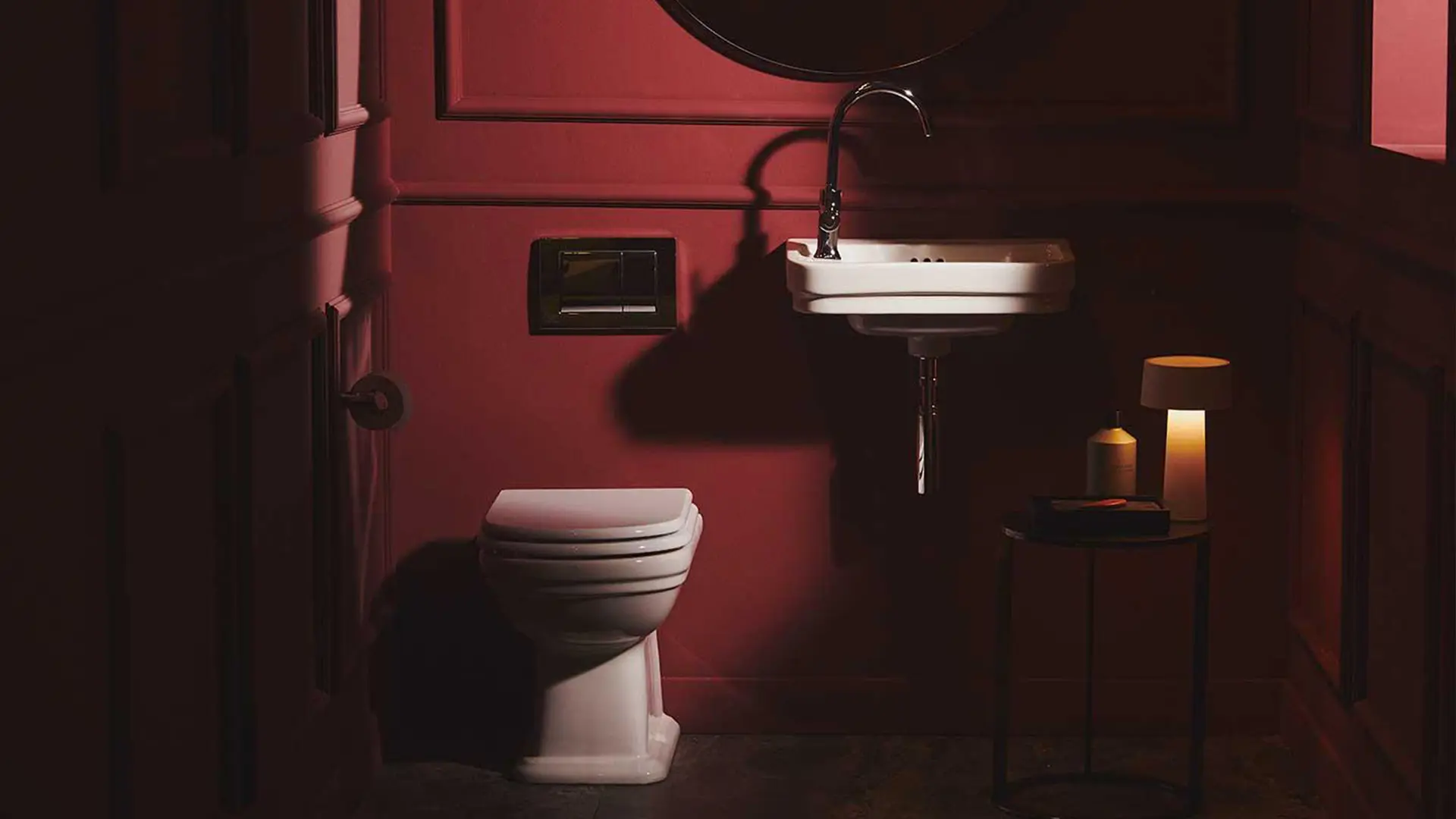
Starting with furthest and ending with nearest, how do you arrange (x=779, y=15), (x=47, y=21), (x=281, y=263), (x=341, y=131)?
1. (x=779, y=15)
2. (x=341, y=131)
3. (x=281, y=263)
4. (x=47, y=21)

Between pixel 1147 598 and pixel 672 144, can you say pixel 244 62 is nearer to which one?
pixel 672 144

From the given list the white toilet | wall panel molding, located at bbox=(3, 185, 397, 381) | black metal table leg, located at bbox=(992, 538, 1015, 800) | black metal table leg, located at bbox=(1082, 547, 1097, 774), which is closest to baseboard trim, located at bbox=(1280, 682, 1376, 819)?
black metal table leg, located at bbox=(1082, 547, 1097, 774)

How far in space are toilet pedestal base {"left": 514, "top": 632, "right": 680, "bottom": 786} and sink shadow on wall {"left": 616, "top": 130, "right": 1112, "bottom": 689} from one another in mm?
442

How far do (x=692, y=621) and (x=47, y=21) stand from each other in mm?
1853

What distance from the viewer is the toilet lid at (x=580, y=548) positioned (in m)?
2.83

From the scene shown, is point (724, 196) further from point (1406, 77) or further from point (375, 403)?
point (1406, 77)

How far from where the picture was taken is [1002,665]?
2891 millimetres

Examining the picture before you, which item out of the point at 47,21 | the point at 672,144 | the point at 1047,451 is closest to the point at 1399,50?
the point at 1047,451

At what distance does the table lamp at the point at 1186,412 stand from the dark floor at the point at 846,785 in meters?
0.46

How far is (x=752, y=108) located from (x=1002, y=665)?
3.34 feet

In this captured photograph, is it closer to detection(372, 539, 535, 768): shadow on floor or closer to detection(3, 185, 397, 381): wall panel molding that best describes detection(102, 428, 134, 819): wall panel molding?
detection(3, 185, 397, 381): wall panel molding

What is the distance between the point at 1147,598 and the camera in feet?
10.5

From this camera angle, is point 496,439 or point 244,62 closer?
point 244,62

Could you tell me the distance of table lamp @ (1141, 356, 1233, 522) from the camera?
2854 millimetres
